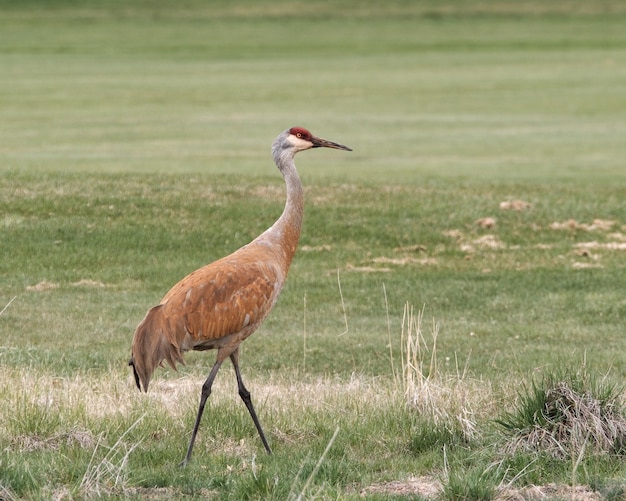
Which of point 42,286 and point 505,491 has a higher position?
point 505,491

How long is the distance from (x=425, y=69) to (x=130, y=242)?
2436 cm

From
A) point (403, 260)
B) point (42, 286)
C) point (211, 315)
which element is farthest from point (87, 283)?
point (211, 315)

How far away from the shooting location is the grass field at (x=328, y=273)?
6246mm

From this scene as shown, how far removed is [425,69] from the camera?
1457 inches

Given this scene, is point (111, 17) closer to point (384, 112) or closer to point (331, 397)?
point (384, 112)

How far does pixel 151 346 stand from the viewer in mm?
6539

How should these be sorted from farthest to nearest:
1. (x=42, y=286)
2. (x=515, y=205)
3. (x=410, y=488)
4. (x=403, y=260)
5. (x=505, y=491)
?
(x=515, y=205), (x=403, y=260), (x=42, y=286), (x=410, y=488), (x=505, y=491)

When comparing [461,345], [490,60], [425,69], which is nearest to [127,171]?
[461,345]

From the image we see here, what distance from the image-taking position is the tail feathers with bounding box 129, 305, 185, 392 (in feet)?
21.4

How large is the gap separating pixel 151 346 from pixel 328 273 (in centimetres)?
673

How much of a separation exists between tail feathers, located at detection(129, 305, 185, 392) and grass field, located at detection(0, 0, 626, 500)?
38 centimetres

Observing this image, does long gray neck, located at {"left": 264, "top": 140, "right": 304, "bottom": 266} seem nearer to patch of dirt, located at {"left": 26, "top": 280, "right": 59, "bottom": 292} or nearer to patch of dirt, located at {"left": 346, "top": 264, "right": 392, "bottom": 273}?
patch of dirt, located at {"left": 26, "top": 280, "right": 59, "bottom": 292}

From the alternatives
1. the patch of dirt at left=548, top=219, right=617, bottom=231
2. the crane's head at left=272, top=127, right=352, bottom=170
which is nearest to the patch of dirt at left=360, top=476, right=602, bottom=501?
the crane's head at left=272, top=127, right=352, bottom=170

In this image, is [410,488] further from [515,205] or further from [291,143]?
[515,205]
